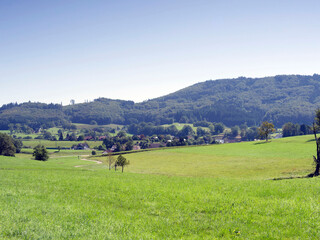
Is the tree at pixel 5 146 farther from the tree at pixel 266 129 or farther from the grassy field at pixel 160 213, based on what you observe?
the tree at pixel 266 129

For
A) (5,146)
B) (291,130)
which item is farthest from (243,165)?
(291,130)

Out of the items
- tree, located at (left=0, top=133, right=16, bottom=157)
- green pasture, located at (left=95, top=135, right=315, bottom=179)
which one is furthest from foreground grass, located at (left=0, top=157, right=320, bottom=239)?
tree, located at (left=0, top=133, right=16, bottom=157)

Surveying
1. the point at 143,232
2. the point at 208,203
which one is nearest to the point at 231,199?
the point at 208,203

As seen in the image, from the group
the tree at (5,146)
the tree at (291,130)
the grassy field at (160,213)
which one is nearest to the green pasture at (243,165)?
Result: the grassy field at (160,213)

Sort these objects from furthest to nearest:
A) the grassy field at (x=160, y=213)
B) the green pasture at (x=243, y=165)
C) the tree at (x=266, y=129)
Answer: the tree at (x=266, y=129) < the green pasture at (x=243, y=165) < the grassy field at (x=160, y=213)

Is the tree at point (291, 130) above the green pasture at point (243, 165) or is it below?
above

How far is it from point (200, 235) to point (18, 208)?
35.2 feet

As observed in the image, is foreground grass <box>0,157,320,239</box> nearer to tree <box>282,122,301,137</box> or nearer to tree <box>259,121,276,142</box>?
tree <box>259,121,276,142</box>

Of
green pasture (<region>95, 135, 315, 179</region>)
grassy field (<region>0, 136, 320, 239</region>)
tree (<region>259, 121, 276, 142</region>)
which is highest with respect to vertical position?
tree (<region>259, 121, 276, 142</region>)

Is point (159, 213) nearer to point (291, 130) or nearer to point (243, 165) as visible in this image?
point (243, 165)

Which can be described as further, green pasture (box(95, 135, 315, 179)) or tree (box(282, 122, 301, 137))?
tree (box(282, 122, 301, 137))

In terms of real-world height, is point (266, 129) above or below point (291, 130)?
above

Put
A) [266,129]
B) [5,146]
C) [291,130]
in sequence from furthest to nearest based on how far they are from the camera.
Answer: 1. [291,130]
2. [266,129]
3. [5,146]

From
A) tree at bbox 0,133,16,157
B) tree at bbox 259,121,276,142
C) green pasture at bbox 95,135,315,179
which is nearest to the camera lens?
green pasture at bbox 95,135,315,179
